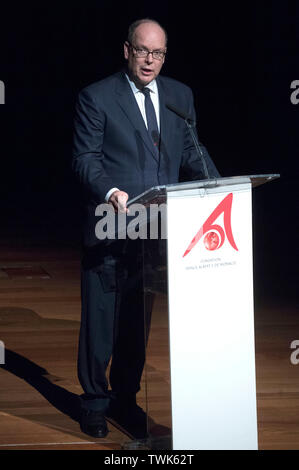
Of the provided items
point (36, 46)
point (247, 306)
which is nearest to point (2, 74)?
point (36, 46)

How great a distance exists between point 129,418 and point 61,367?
0.75 metres

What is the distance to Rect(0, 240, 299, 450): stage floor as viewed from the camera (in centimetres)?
326

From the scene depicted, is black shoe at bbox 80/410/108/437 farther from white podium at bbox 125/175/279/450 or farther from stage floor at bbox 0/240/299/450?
white podium at bbox 125/175/279/450

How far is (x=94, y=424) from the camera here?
3357mm

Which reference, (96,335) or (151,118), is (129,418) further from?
(151,118)

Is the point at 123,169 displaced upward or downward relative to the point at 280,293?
upward

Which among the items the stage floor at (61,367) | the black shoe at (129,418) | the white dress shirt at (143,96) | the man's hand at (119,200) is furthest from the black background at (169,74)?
the man's hand at (119,200)

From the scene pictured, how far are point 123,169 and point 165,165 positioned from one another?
5.9 inches

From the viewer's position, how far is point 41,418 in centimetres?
355

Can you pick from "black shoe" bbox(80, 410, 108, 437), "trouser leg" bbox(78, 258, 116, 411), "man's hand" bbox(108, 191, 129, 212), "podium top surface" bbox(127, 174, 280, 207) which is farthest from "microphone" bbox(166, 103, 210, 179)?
"black shoe" bbox(80, 410, 108, 437)

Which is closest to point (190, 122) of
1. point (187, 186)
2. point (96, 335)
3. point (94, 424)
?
point (187, 186)

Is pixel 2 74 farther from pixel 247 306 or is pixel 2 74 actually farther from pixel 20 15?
pixel 247 306

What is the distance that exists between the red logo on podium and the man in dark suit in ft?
1.32

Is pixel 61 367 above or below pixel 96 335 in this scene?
below
